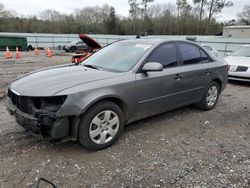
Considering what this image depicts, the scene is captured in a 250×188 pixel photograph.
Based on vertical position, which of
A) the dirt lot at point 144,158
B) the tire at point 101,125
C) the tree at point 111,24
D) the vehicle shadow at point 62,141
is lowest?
the dirt lot at point 144,158

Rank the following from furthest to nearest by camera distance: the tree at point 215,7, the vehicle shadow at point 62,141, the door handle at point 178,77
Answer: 1. the tree at point 215,7
2. the door handle at point 178,77
3. the vehicle shadow at point 62,141

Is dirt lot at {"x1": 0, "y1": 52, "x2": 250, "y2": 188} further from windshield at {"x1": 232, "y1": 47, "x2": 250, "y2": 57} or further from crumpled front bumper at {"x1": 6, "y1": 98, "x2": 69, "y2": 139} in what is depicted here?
windshield at {"x1": 232, "y1": 47, "x2": 250, "y2": 57}

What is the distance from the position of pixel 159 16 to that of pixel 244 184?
52885mm

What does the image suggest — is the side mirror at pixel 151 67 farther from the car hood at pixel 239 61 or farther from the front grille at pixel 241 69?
the car hood at pixel 239 61

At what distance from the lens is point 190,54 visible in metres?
4.39

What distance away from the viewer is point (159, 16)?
5153cm

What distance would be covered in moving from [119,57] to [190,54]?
1516mm

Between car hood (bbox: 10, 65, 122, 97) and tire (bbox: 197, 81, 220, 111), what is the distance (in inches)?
92.6

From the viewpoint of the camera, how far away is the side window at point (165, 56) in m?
3.73

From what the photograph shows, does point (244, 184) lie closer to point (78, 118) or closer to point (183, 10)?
point (78, 118)

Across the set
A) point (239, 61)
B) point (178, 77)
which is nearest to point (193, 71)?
point (178, 77)

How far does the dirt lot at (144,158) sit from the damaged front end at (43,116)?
43cm

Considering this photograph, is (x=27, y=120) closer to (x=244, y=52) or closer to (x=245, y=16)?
(x=244, y=52)

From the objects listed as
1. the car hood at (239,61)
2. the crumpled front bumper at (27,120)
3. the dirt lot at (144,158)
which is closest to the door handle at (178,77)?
the dirt lot at (144,158)
